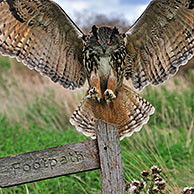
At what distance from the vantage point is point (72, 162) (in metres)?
2.38

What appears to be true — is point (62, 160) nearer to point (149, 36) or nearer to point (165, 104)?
point (149, 36)

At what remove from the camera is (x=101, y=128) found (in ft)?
8.05

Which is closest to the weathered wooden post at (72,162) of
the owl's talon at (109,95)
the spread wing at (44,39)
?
the owl's talon at (109,95)

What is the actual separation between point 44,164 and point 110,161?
17.5 inches

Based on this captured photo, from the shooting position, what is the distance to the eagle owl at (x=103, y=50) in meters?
3.37

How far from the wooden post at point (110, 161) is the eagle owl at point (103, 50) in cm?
83

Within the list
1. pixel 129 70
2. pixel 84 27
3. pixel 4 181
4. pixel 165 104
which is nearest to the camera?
pixel 4 181

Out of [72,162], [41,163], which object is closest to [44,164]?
[41,163]

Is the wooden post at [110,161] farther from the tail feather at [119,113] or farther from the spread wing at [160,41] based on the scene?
the spread wing at [160,41]

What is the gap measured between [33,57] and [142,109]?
1.25 meters

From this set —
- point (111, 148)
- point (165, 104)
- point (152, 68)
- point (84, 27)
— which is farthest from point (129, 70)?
point (84, 27)

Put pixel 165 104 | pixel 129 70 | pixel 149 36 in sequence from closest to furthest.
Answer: pixel 149 36 < pixel 129 70 < pixel 165 104

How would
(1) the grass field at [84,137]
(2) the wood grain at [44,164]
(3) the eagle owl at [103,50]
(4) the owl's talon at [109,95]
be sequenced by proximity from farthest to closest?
(1) the grass field at [84,137]
(3) the eagle owl at [103,50]
(4) the owl's talon at [109,95]
(2) the wood grain at [44,164]

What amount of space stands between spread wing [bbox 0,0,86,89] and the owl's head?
351mm
